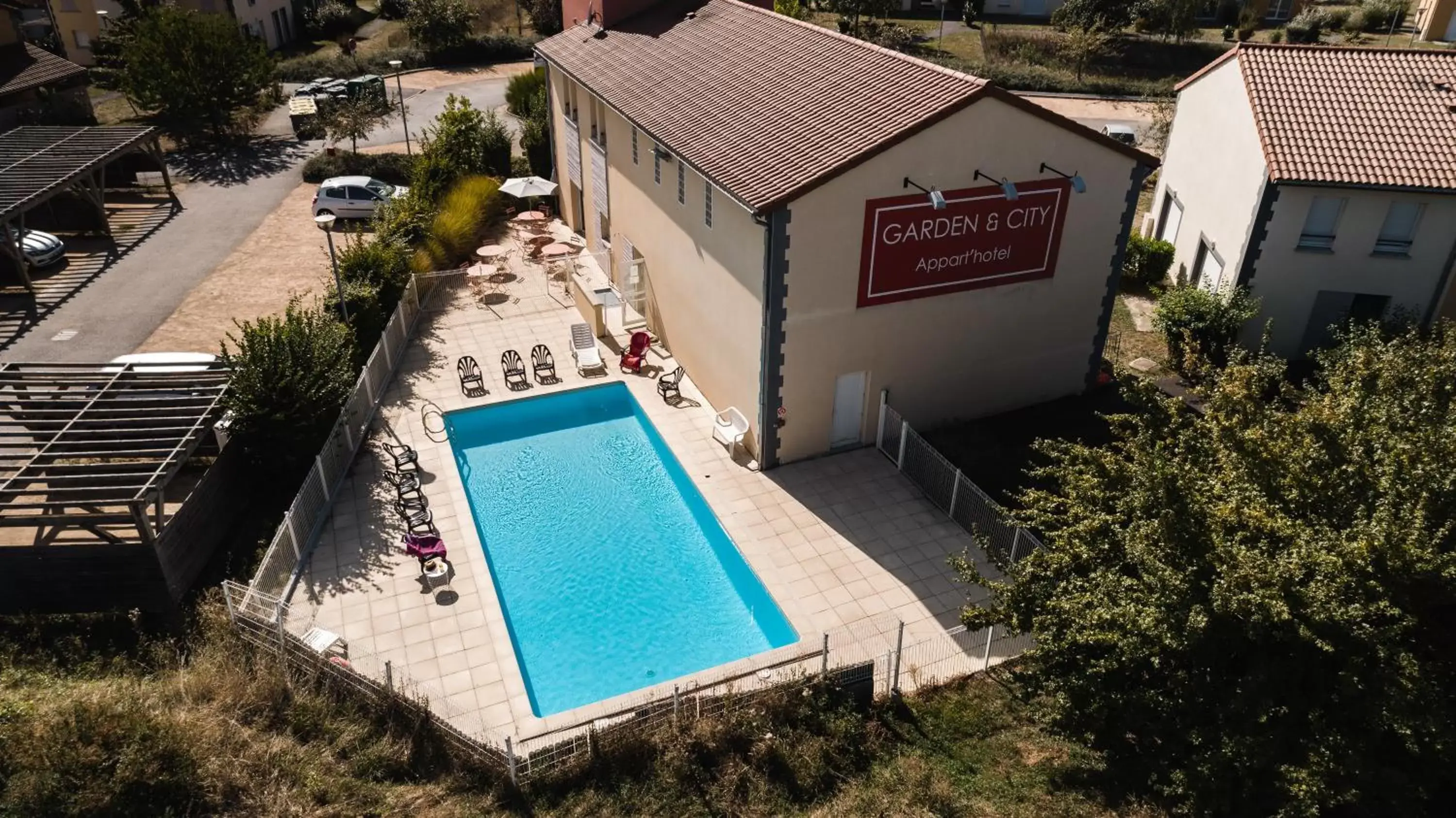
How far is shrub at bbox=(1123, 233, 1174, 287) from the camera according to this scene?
26.6 metres

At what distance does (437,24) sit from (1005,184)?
152 feet

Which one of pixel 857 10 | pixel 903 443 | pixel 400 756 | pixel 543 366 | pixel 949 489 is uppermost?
pixel 857 10

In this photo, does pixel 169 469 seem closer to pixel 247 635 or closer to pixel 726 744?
pixel 247 635

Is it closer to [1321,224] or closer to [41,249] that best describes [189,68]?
[41,249]

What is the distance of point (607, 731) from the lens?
12.0 m

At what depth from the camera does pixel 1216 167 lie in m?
24.1

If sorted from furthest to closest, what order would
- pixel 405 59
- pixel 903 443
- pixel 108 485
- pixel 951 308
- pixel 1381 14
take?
pixel 1381 14
pixel 405 59
pixel 951 308
pixel 903 443
pixel 108 485

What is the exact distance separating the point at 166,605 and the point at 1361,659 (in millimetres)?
16070

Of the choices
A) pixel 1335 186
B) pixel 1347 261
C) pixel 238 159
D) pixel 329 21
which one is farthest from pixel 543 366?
pixel 329 21

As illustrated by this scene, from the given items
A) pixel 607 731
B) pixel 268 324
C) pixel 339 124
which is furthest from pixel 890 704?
pixel 339 124

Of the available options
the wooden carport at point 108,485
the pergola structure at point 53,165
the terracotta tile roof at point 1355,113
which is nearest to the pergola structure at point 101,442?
the wooden carport at point 108,485

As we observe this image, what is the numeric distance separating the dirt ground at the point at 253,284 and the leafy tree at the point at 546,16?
35.6 m

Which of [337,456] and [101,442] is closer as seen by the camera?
[101,442]

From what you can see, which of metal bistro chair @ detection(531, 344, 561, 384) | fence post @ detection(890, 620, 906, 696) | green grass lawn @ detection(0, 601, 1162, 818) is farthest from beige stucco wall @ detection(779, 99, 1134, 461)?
green grass lawn @ detection(0, 601, 1162, 818)
